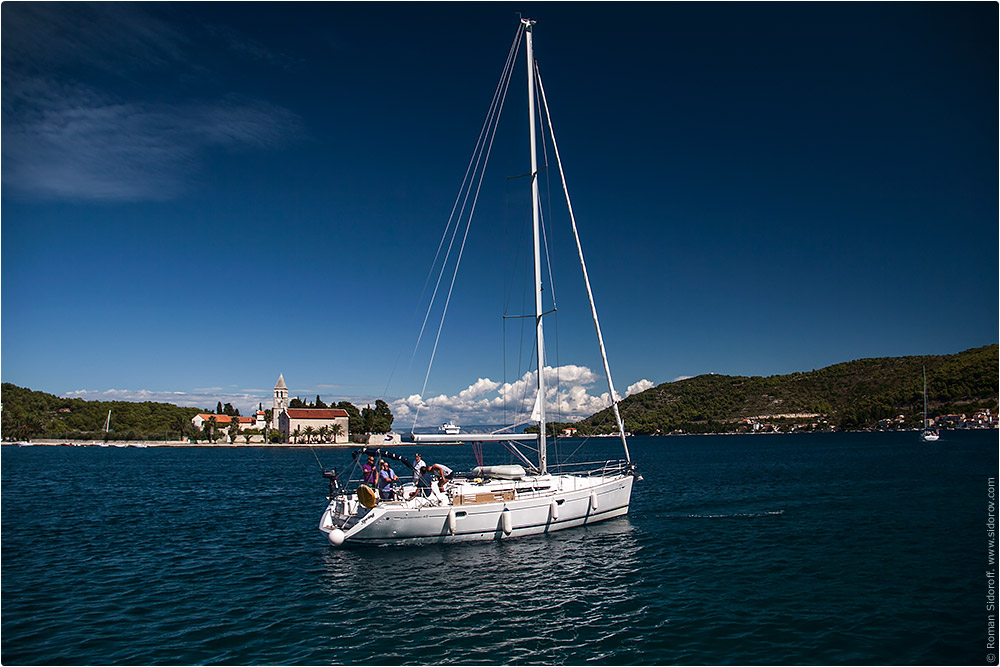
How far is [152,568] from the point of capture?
1981 cm

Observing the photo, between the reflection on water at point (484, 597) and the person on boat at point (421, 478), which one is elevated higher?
the person on boat at point (421, 478)

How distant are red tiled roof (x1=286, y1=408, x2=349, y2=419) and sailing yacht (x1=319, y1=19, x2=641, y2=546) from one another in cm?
14374

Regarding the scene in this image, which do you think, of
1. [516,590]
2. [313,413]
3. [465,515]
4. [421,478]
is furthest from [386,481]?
[313,413]

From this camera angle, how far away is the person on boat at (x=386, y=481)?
75.5 feet

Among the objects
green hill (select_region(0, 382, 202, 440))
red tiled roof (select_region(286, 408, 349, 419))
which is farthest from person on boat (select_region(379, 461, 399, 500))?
green hill (select_region(0, 382, 202, 440))

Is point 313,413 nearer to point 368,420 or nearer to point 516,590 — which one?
point 368,420

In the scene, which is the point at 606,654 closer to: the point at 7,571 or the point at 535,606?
the point at 535,606

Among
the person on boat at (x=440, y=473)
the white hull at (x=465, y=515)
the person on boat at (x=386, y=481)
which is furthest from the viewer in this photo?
the person on boat at (x=386, y=481)

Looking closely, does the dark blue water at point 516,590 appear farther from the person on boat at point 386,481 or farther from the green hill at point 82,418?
the green hill at point 82,418

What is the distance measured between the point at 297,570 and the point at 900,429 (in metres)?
200

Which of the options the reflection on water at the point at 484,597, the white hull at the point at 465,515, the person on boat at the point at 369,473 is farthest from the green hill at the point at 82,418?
the reflection on water at the point at 484,597

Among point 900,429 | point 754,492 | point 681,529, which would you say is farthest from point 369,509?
point 900,429

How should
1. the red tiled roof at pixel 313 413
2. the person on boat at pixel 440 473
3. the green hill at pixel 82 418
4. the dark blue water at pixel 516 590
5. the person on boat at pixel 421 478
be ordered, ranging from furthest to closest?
the red tiled roof at pixel 313 413 → the green hill at pixel 82 418 → the person on boat at pixel 421 478 → the person on boat at pixel 440 473 → the dark blue water at pixel 516 590

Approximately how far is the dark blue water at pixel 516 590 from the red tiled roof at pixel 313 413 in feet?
430
